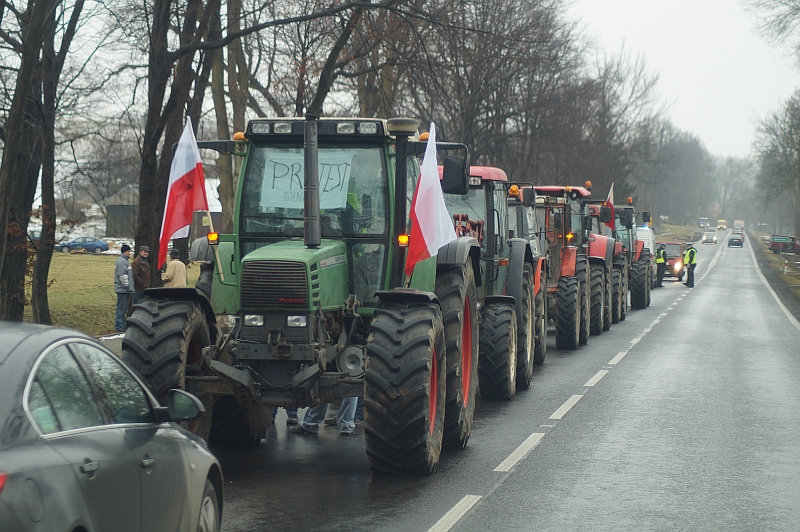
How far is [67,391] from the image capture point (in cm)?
417

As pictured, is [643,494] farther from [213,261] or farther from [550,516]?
[213,261]

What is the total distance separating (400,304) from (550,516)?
212cm

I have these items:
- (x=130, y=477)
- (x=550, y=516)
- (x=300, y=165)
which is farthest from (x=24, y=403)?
(x=300, y=165)

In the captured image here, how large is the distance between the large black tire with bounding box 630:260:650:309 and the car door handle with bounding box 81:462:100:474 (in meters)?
28.3

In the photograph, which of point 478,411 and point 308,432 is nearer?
point 308,432

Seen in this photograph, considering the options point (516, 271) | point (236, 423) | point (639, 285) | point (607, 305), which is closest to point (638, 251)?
point (639, 285)

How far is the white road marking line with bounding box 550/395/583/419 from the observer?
11.5 meters

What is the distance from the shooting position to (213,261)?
9.40 meters

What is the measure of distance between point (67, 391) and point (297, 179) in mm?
5000

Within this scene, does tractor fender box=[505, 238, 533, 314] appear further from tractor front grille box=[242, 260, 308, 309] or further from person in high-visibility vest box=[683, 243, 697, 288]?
person in high-visibility vest box=[683, 243, 697, 288]

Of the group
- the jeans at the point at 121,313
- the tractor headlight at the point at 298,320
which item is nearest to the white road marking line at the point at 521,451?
the tractor headlight at the point at 298,320

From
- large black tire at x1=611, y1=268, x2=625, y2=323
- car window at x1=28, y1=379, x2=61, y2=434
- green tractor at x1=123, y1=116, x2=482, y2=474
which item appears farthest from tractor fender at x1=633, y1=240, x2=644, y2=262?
car window at x1=28, y1=379, x2=61, y2=434

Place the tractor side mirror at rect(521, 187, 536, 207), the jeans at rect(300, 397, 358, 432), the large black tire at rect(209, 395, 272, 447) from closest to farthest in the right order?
1. the large black tire at rect(209, 395, 272, 447)
2. the jeans at rect(300, 397, 358, 432)
3. the tractor side mirror at rect(521, 187, 536, 207)

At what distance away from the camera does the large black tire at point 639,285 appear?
31.2 m
